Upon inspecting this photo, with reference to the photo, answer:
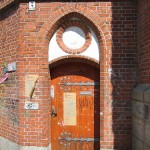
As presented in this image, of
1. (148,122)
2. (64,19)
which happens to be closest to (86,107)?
(148,122)

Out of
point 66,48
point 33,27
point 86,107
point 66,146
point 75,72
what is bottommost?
point 66,146

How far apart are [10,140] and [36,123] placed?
94 centimetres

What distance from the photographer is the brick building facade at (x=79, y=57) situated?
494 cm

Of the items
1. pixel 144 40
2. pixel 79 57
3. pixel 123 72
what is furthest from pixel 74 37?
pixel 144 40

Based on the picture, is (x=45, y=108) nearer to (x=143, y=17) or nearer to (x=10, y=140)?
(x=10, y=140)

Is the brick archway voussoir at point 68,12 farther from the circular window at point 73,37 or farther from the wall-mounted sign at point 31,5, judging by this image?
the wall-mounted sign at point 31,5

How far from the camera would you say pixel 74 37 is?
5.27 meters

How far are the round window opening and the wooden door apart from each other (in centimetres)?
47

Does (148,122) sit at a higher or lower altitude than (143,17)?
lower

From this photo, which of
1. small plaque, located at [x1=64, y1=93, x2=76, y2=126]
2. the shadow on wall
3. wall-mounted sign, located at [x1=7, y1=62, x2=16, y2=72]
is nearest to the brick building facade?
the shadow on wall

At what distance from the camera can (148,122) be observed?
13.0 feet

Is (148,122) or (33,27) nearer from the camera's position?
(148,122)

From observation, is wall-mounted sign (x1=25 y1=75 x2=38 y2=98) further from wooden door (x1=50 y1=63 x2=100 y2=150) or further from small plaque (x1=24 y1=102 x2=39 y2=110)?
wooden door (x1=50 y1=63 x2=100 y2=150)

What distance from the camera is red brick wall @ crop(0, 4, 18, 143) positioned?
5302mm
